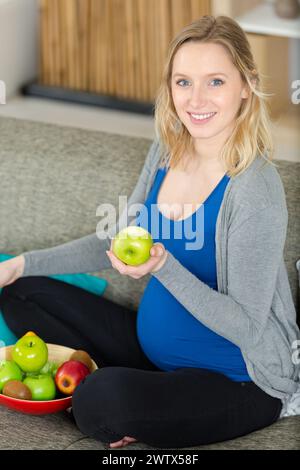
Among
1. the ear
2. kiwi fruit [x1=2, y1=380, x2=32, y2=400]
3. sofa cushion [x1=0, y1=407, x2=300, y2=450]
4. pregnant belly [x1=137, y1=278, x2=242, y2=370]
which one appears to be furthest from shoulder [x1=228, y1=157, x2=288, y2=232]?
kiwi fruit [x1=2, y1=380, x2=32, y2=400]

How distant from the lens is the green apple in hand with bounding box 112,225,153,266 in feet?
5.01

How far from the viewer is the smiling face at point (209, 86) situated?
1630 millimetres

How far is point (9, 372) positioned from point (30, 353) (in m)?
0.05

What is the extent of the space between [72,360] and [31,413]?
5.2 inches

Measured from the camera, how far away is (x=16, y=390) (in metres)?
1.70

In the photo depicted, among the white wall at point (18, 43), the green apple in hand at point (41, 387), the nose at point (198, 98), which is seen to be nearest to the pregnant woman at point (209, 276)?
the nose at point (198, 98)

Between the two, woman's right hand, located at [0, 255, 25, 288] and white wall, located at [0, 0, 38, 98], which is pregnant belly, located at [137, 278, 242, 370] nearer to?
woman's right hand, located at [0, 255, 25, 288]

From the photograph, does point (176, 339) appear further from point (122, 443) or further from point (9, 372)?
point (9, 372)

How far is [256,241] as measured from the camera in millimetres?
1589

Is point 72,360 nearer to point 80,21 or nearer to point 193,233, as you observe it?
point 193,233

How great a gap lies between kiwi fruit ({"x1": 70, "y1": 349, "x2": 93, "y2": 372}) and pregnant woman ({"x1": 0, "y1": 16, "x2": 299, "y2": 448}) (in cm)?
11

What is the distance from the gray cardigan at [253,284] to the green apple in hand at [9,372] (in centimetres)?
36

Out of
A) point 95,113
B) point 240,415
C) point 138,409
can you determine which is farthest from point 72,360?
point 95,113

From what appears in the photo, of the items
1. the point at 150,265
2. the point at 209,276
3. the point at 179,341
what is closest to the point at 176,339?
the point at 179,341
